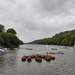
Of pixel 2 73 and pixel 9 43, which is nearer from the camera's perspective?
pixel 2 73

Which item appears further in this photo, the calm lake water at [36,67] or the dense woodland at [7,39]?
the dense woodland at [7,39]

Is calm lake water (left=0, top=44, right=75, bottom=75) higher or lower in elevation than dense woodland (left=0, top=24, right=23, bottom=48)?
lower

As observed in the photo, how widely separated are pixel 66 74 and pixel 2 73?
14727mm

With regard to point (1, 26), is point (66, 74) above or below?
below

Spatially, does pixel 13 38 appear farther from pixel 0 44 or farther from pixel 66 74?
pixel 66 74

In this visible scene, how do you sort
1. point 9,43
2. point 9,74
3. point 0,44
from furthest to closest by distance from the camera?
point 9,43 < point 0,44 < point 9,74

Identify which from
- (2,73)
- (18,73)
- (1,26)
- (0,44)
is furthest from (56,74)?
(1,26)

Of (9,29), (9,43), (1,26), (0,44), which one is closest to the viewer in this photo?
(0,44)

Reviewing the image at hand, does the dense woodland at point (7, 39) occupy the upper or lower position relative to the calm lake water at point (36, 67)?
upper

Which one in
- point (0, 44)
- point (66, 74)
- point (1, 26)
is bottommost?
point (66, 74)

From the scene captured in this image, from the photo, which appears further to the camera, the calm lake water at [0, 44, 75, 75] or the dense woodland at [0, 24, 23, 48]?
the dense woodland at [0, 24, 23, 48]

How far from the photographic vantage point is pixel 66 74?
1556 inches

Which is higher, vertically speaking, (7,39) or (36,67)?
(7,39)

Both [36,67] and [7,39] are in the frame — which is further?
[7,39]
